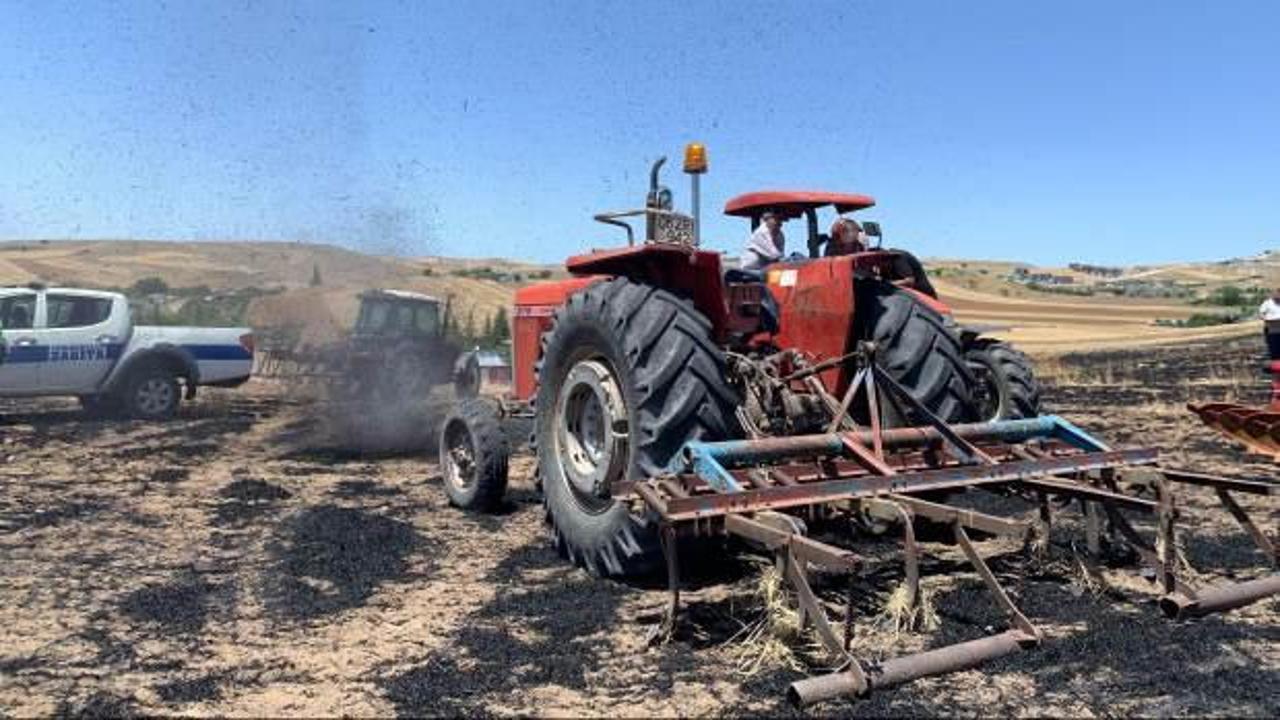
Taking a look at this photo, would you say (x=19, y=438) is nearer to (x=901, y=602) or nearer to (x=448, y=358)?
(x=448, y=358)

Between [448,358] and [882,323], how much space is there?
1251cm

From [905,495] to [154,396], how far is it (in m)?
12.1

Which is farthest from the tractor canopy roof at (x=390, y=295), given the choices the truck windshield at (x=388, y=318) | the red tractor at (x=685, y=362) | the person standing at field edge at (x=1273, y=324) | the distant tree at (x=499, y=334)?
the person standing at field edge at (x=1273, y=324)

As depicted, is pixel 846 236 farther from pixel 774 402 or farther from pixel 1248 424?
pixel 1248 424

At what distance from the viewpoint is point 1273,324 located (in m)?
15.6

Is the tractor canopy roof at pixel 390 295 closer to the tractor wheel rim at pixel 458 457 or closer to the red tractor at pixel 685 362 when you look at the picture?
the tractor wheel rim at pixel 458 457

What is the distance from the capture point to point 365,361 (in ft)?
52.3

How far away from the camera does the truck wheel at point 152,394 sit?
45.4 ft

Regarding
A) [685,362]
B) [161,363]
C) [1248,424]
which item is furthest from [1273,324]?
[161,363]

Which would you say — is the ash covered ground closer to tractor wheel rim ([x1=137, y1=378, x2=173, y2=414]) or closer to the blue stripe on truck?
the blue stripe on truck

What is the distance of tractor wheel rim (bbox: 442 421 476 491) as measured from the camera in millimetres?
7590

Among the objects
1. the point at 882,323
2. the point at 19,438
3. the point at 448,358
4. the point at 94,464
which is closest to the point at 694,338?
the point at 882,323

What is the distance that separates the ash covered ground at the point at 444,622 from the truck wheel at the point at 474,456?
0.62ft

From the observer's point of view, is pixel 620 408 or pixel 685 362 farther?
pixel 620 408
